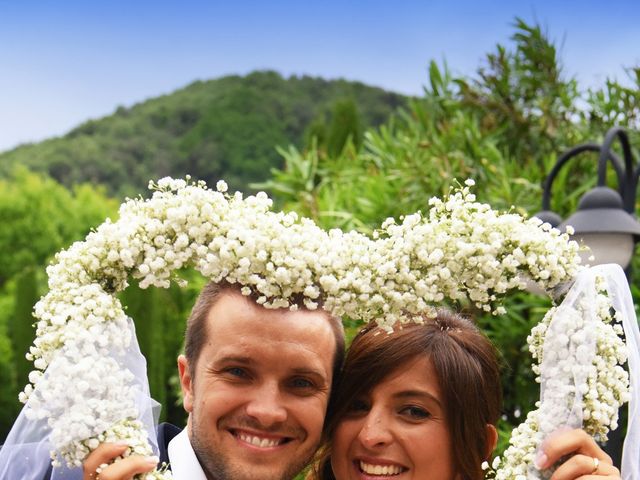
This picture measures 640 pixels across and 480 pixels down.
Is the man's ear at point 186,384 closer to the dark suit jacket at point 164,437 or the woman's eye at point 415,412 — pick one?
the dark suit jacket at point 164,437

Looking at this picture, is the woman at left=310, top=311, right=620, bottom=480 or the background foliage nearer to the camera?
the woman at left=310, top=311, right=620, bottom=480

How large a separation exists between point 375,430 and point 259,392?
0.58 metres

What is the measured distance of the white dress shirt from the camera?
12.0 feet

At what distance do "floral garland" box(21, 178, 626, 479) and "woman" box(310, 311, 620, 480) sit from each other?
42 centimetres

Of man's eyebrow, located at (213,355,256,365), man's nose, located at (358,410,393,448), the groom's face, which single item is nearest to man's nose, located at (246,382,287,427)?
the groom's face

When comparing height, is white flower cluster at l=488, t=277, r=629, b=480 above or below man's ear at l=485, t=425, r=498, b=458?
above

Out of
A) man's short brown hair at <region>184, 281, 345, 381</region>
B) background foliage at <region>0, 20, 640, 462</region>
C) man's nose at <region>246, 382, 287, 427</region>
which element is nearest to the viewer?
man's nose at <region>246, 382, 287, 427</region>

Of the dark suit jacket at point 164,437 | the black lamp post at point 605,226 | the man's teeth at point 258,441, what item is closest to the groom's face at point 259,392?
the man's teeth at point 258,441

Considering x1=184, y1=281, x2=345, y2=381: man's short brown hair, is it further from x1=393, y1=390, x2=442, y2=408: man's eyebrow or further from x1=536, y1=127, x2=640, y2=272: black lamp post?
x1=536, y1=127, x2=640, y2=272: black lamp post

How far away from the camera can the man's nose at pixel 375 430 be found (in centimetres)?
373

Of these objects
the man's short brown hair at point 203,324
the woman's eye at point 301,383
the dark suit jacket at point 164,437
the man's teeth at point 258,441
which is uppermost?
the man's short brown hair at point 203,324

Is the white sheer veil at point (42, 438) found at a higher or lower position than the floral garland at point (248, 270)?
lower

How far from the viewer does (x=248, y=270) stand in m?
3.33

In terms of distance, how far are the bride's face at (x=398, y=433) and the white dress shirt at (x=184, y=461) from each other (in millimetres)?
622
